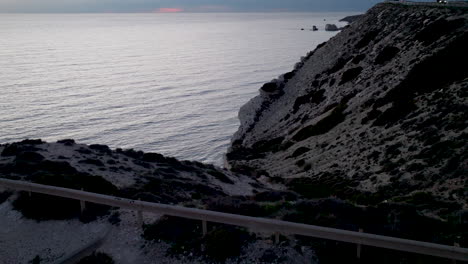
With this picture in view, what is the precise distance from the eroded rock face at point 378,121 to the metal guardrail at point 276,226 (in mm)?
6673

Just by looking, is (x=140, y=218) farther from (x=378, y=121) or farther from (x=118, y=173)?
(x=378, y=121)

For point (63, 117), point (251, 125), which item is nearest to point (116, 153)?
point (251, 125)

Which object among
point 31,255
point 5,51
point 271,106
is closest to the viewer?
point 31,255

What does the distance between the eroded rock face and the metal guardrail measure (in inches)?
263

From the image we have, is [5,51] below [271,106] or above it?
above

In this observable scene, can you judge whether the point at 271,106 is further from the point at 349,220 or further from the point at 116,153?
the point at 349,220

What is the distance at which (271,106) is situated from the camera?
6938 cm

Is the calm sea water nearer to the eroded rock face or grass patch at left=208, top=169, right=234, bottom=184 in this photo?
the eroded rock face

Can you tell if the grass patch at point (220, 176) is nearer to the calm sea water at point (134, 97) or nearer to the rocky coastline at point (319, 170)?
the rocky coastline at point (319, 170)

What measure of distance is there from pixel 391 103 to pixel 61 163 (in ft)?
96.1

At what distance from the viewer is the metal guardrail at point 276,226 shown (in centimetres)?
1039

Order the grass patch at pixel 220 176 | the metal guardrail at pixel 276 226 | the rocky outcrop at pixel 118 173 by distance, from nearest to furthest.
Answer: the metal guardrail at pixel 276 226 → the rocky outcrop at pixel 118 173 → the grass patch at pixel 220 176

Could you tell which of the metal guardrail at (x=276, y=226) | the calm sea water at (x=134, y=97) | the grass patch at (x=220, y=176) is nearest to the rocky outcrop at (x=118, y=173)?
the grass patch at (x=220, y=176)

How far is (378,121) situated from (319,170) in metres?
7.35
